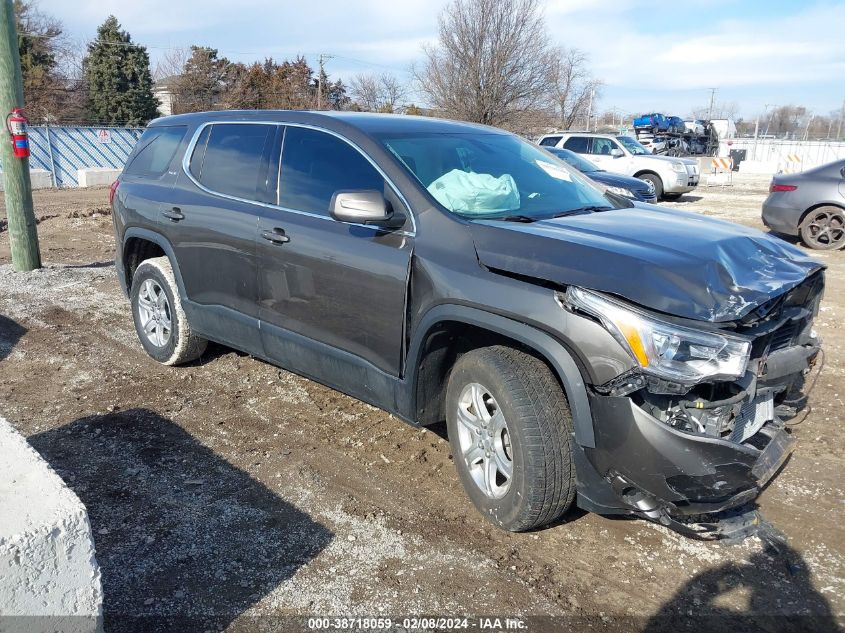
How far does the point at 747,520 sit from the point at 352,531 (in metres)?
1.78

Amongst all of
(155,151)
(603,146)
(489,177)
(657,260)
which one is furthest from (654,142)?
(657,260)

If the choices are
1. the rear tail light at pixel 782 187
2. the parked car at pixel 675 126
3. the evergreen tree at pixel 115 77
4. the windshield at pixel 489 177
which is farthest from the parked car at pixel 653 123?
the windshield at pixel 489 177

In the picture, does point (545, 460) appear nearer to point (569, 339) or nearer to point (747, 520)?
point (569, 339)

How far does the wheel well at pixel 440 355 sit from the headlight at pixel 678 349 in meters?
0.64

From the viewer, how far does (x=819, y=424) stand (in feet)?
14.4

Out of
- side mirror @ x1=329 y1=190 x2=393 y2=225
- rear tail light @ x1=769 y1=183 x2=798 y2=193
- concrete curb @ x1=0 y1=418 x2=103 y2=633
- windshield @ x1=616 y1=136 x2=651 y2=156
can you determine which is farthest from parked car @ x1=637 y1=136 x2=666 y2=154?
concrete curb @ x1=0 y1=418 x2=103 y2=633

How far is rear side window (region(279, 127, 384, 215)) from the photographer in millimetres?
3750

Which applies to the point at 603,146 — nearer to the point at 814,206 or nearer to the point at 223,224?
the point at 814,206

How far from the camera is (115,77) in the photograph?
4281 centimetres

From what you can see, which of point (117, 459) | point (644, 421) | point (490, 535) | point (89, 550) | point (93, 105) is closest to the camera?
point (89, 550)

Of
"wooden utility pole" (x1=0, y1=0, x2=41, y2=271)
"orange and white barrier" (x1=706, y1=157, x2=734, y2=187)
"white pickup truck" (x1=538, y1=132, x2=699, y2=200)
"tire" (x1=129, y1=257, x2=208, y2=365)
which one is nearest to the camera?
"tire" (x1=129, y1=257, x2=208, y2=365)

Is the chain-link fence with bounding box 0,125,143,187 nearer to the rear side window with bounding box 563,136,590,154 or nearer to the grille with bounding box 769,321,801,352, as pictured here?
the rear side window with bounding box 563,136,590,154

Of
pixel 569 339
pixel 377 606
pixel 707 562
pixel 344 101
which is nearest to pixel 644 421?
pixel 569 339

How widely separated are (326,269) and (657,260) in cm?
173
